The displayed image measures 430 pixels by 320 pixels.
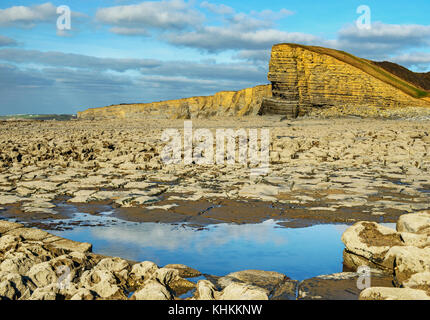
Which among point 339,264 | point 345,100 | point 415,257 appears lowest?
point 339,264

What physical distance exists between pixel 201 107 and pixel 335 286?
3358cm

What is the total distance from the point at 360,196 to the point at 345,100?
16.7 m

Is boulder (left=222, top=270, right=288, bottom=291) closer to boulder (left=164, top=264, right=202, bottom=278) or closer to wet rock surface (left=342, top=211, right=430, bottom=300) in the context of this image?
boulder (left=164, top=264, right=202, bottom=278)

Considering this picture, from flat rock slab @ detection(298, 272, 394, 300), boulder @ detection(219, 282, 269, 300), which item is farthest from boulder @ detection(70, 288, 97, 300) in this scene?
flat rock slab @ detection(298, 272, 394, 300)

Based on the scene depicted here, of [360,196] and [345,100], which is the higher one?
[345,100]

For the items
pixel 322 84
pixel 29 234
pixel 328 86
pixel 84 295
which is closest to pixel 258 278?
pixel 84 295

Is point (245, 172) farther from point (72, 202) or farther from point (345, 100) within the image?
point (345, 100)

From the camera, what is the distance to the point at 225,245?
11.5ft

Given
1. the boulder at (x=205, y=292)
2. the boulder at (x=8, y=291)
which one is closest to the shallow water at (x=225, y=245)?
the boulder at (x=205, y=292)

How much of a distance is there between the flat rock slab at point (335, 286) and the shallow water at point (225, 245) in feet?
0.72

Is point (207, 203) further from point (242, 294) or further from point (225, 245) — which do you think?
point (242, 294)

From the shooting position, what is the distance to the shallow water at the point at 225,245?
10.1 ft

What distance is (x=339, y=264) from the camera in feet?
10.3
